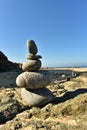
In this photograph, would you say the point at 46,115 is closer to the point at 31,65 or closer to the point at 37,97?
the point at 37,97

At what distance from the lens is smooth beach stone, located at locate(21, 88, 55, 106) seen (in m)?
8.55

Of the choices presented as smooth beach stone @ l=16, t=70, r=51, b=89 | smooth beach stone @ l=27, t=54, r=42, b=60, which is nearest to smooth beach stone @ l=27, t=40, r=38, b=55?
smooth beach stone @ l=27, t=54, r=42, b=60

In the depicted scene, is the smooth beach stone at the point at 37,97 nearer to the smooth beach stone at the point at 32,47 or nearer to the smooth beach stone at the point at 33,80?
the smooth beach stone at the point at 33,80

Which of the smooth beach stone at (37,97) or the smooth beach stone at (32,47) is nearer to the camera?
the smooth beach stone at (37,97)

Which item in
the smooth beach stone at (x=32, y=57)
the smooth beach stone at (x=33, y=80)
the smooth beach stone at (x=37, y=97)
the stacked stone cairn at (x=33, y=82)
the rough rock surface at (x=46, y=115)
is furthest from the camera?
the smooth beach stone at (x=32, y=57)

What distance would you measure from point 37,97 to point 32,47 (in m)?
2.00

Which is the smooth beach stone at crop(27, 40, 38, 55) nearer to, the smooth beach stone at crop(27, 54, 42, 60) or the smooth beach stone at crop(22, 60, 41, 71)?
the smooth beach stone at crop(27, 54, 42, 60)

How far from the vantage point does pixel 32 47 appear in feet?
30.1

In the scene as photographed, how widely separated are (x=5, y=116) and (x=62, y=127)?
254 centimetres

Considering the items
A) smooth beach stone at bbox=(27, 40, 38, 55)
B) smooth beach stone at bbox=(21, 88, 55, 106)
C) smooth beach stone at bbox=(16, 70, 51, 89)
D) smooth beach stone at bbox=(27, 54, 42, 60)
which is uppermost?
smooth beach stone at bbox=(27, 40, 38, 55)

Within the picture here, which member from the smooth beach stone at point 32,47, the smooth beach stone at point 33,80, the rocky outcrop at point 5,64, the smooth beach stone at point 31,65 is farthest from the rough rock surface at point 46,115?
the rocky outcrop at point 5,64

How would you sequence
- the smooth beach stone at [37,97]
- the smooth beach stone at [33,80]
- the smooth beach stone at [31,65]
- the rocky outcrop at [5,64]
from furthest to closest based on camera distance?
the rocky outcrop at [5,64] < the smooth beach stone at [31,65] < the smooth beach stone at [33,80] < the smooth beach stone at [37,97]

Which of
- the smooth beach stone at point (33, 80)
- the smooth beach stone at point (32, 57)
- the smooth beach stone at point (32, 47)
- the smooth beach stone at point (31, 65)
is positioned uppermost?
the smooth beach stone at point (32, 47)

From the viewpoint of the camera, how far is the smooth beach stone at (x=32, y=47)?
9117mm
